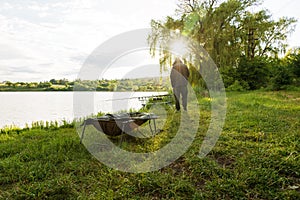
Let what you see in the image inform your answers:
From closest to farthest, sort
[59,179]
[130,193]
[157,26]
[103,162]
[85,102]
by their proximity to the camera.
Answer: [130,193] → [59,179] → [103,162] → [85,102] → [157,26]

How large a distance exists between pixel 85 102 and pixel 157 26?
968 centimetres

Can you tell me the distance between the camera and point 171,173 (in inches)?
144

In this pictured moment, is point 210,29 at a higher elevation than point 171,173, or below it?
higher

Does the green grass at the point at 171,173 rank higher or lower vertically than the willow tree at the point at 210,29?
lower

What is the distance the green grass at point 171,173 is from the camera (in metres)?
3.01

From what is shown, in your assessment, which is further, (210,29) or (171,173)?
(210,29)

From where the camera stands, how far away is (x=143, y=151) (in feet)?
15.7

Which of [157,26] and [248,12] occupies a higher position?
[248,12]

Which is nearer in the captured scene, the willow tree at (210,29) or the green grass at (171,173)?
the green grass at (171,173)

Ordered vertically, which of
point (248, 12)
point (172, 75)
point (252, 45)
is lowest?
point (172, 75)

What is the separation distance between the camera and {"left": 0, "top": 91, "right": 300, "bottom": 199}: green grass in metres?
3.01

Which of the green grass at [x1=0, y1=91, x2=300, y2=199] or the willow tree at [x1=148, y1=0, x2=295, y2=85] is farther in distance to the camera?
the willow tree at [x1=148, y1=0, x2=295, y2=85]

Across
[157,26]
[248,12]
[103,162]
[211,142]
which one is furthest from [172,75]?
[248,12]

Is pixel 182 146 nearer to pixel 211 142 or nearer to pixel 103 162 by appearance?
pixel 211 142
